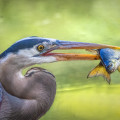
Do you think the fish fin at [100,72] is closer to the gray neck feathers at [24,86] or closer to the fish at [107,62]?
the fish at [107,62]

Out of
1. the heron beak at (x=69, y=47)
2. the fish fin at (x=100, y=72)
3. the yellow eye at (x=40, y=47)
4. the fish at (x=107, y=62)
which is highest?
the yellow eye at (x=40, y=47)

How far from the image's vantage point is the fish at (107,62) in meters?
1.28

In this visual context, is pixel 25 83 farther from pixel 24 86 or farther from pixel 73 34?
pixel 73 34

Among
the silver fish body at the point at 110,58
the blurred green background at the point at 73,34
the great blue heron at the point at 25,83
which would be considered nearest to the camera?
the great blue heron at the point at 25,83

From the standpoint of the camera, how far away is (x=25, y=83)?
45.9 inches

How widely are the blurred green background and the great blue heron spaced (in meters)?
0.26

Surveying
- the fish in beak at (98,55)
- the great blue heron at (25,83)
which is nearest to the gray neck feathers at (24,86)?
the great blue heron at (25,83)

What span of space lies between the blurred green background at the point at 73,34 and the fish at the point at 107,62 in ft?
0.32

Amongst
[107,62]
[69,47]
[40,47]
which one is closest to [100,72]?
[107,62]

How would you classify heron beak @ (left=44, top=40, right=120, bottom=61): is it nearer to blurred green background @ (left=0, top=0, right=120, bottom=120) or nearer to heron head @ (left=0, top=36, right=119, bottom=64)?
heron head @ (left=0, top=36, right=119, bottom=64)

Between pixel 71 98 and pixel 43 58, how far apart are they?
41 cm

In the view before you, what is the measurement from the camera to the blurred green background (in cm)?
150

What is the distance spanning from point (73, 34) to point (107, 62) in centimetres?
34

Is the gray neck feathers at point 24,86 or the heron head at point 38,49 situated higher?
the heron head at point 38,49
